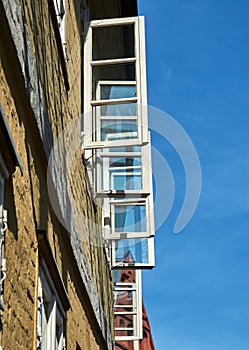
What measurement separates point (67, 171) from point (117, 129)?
7.78 feet

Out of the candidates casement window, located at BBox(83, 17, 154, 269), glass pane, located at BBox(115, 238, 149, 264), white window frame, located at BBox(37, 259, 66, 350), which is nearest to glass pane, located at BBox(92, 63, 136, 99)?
casement window, located at BBox(83, 17, 154, 269)

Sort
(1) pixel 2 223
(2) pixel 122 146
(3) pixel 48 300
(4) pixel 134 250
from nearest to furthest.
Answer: (1) pixel 2 223 < (3) pixel 48 300 < (2) pixel 122 146 < (4) pixel 134 250

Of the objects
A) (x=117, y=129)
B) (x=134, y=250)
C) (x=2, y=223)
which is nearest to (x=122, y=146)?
(x=117, y=129)

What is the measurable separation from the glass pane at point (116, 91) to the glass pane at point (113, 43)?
55.9 inches

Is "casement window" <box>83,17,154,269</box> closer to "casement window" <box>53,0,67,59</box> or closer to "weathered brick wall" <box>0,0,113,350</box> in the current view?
"weathered brick wall" <box>0,0,113,350</box>

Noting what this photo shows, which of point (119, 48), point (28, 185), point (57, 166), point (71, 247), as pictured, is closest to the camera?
point (28, 185)

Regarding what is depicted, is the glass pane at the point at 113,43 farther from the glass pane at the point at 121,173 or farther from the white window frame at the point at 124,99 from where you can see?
the glass pane at the point at 121,173

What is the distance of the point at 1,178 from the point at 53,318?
1805 mm

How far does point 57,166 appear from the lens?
22.4ft

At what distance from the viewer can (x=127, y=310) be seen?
55.4 ft

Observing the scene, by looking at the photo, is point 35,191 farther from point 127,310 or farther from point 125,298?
point 125,298

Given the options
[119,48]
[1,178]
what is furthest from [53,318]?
[119,48]

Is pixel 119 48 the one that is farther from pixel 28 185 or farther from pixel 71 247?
pixel 28 185

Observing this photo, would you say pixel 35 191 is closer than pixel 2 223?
No
